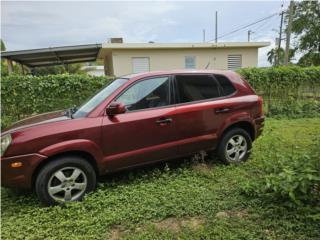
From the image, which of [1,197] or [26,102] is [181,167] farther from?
[26,102]

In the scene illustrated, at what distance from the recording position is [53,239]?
2889 millimetres

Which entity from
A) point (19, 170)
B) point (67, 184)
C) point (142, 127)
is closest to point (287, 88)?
point (142, 127)

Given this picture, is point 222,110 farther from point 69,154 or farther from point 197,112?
point 69,154

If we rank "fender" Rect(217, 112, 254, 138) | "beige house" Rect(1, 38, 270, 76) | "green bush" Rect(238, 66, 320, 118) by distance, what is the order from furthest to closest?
1. "beige house" Rect(1, 38, 270, 76)
2. "green bush" Rect(238, 66, 320, 118)
3. "fender" Rect(217, 112, 254, 138)

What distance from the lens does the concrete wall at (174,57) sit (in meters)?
15.0

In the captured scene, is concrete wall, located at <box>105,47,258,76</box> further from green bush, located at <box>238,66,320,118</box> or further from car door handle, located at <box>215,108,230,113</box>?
car door handle, located at <box>215,108,230,113</box>

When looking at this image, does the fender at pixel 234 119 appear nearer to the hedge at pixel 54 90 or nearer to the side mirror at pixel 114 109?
the side mirror at pixel 114 109

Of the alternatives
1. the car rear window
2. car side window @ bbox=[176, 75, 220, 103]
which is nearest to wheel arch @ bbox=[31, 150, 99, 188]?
car side window @ bbox=[176, 75, 220, 103]

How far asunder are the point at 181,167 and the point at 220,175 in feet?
2.23

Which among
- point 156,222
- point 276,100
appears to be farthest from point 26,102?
point 276,100

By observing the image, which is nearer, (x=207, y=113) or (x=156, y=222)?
(x=156, y=222)

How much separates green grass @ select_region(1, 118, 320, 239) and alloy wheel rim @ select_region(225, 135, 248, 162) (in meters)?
0.50

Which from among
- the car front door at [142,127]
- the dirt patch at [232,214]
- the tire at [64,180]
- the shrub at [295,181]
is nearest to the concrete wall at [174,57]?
the car front door at [142,127]

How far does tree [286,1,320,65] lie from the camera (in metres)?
28.6
